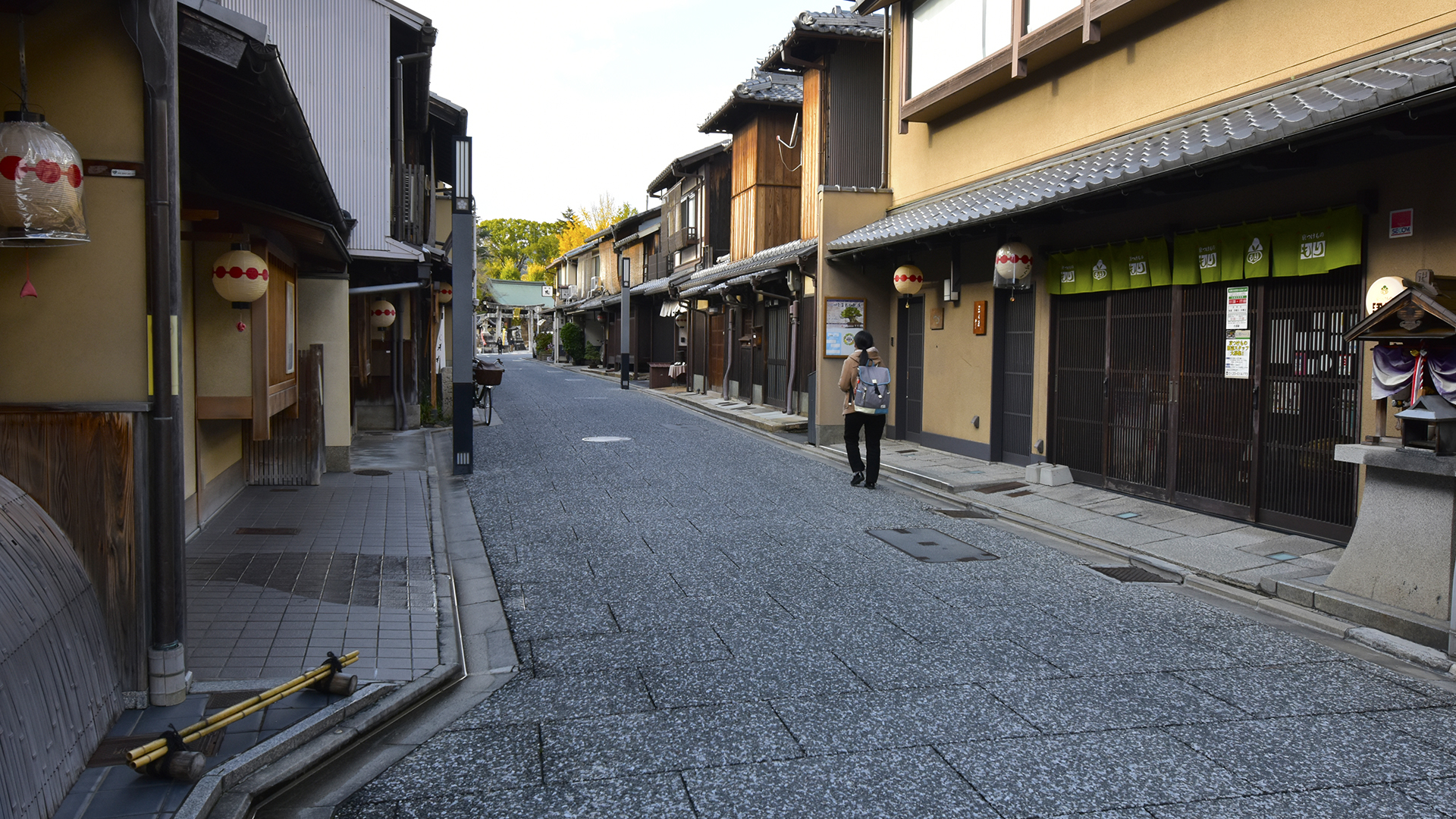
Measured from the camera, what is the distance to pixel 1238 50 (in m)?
9.55

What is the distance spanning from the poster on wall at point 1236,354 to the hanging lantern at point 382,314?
1359 cm

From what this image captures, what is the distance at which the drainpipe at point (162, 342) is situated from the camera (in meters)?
4.42

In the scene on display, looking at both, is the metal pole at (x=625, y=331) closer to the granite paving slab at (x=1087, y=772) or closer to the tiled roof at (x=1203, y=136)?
the tiled roof at (x=1203, y=136)

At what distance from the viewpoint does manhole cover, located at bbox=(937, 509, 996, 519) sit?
10.5m

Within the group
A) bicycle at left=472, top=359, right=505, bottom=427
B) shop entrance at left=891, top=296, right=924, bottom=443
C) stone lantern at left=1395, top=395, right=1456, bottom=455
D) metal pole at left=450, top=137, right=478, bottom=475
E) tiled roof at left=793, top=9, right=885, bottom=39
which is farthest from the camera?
bicycle at left=472, top=359, right=505, bottom=427

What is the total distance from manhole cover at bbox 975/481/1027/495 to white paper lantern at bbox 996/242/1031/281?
2646 millimetres

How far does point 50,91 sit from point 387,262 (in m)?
10.7

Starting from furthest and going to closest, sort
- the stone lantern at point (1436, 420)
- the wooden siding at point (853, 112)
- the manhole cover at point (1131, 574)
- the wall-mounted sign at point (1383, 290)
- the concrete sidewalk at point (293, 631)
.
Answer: the wooden siding at point (853, 112) < the manhole cover at point (1131, 574) < the wall-mounted sign at point (1383, 290) < the stone lantern at point (1436, 420) < the concrete sidewalk at point (293, 631)

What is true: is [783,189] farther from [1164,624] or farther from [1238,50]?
→ [1164,624]

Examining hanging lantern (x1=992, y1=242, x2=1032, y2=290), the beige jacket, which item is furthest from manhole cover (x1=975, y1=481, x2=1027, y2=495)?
hanging lantern (x1=992, y1=242, x2=1032, y2=290)

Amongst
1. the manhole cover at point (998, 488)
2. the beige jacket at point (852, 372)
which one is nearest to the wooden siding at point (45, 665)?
the beige jacket at point (852, 372)

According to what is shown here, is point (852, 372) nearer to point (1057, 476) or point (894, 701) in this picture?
point (1057, 476)

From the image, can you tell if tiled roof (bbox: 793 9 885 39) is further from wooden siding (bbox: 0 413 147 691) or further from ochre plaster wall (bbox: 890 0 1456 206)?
wooden siding (bbox: 0 413 147 691)

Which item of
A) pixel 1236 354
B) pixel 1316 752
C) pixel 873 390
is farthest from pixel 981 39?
Result: pixel 1316 752
